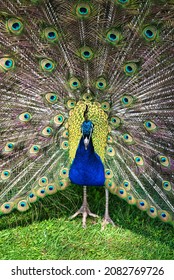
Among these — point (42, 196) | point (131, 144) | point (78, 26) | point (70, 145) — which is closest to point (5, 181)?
point (42, 196)

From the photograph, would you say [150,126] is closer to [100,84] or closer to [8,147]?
[100,84]

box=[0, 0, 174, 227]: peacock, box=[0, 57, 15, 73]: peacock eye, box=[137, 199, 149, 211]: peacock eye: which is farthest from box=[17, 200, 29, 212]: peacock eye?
box=[0, 57, 15, 73]: peacock eye

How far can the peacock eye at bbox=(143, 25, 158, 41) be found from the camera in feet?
8.86

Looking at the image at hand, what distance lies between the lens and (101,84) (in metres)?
2.94

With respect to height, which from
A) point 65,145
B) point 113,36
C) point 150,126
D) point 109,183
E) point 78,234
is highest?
point 113,36

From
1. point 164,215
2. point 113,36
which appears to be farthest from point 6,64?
point 164,215

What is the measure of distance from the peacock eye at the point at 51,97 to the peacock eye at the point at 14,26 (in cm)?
45

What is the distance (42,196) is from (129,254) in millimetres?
727

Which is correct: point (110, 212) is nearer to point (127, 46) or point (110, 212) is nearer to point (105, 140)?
point (105, 140)

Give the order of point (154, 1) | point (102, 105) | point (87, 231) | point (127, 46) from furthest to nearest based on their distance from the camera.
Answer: point (87, 231) < point (102, 105) < point (127, 46) < point (154, 1)

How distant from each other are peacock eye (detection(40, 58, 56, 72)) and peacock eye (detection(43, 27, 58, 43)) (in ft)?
0.43

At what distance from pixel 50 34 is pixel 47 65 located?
204mm

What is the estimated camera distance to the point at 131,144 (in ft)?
9.91

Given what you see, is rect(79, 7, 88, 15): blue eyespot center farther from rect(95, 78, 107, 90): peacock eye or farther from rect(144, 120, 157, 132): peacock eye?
rect(144, 120, 157, 132): peacock eye
